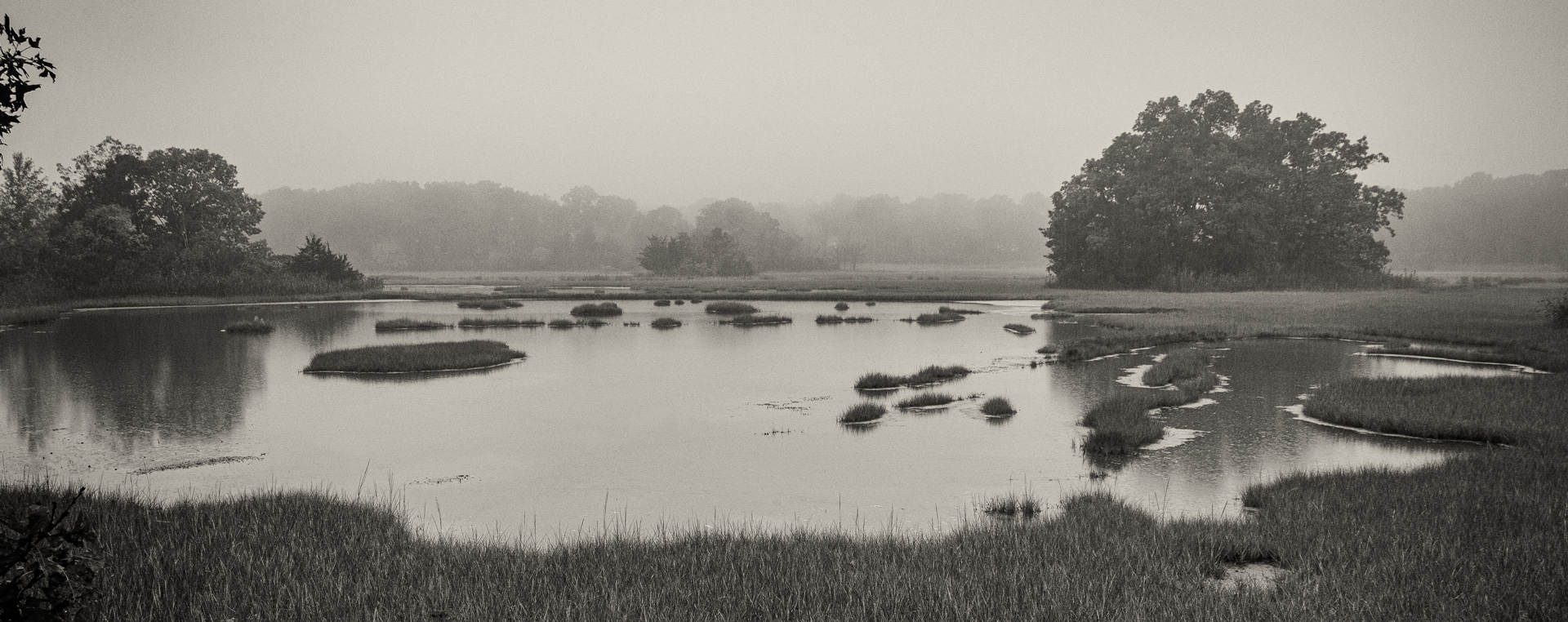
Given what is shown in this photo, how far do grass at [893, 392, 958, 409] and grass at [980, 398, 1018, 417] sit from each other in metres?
1.01

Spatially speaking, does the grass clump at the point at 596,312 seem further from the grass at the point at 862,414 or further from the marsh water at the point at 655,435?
the grass at the point at 862,414

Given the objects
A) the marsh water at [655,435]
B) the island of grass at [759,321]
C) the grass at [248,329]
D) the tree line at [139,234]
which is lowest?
the marsh water at [655,435]

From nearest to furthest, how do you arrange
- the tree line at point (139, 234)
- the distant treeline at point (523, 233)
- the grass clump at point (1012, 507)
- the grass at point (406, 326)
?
the grass clump at point (1012, 507) → the grass at point (406, 326) → the tree line at point (139, 234) → the distant treeline at point (523, 233)

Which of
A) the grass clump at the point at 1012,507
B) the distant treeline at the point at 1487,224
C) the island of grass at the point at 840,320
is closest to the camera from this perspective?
the grass clump at the point at 1012,507

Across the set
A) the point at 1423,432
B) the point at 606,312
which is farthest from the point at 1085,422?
the point at 606,312

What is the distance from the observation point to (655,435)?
44.8 feet

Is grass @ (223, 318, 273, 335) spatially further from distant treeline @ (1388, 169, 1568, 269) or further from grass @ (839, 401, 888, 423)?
distant treeline @ (1388, 169, 1568, 269)

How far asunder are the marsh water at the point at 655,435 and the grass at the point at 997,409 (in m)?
0.19

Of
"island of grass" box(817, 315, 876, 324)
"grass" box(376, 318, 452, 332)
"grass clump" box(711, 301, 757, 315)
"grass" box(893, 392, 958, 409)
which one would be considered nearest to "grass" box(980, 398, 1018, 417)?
"grass" box(893, 392, 958, 409)

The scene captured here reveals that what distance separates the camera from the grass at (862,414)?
14.6 meters

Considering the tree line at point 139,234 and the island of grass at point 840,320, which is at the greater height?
the tree line at point 139,234

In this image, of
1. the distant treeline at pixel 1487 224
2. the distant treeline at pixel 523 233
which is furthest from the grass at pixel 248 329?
the distant treeline at pixel 523 233

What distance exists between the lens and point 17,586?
11.4 feet

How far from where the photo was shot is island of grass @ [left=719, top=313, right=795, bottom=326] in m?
38.0
